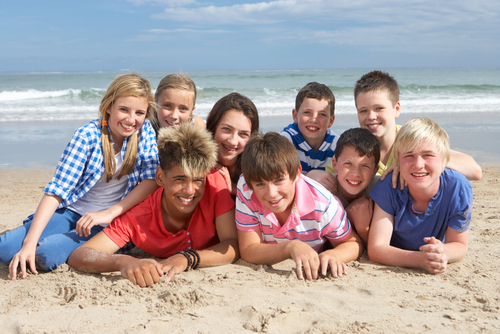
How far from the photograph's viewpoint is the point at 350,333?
218cm

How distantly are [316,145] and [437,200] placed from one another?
1.61 metres

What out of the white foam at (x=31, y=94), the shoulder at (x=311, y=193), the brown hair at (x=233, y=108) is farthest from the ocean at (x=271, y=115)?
the shoulder at (x=311, y=193)

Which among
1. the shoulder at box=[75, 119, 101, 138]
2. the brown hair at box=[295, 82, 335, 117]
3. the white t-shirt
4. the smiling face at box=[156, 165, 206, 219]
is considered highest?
the brown hair at box=[295, 82, 335, 117]

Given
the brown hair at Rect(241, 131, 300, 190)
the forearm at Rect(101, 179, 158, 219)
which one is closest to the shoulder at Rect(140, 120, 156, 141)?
the forearm at Rect(101, 179, 158, 219)

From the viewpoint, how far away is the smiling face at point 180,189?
3.14 metres

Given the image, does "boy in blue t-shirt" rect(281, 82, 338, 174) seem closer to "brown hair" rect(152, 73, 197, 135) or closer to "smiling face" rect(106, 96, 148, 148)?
"brown hair" rect(152, 73, 197, 135)

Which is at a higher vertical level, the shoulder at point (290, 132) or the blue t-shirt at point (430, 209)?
the shoulder at point (290, 132)

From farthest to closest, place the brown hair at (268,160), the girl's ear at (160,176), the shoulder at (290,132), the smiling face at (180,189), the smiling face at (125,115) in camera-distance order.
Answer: the shoulder at (290,132) < the smiling face at (125,115) < the girl's ear at (160,176) < the smiling face at (180,189) < the brown hair at (268,160)

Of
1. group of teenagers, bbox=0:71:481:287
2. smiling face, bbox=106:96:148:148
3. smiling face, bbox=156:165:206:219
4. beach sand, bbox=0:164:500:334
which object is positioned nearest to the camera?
beach sand, bbox=0:164:500:334

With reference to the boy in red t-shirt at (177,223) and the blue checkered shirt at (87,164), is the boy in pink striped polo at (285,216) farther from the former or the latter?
the blue checkered shirt at (87,164)

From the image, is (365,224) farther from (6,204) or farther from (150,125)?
(6,204)

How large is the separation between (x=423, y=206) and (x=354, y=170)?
2.02 ft

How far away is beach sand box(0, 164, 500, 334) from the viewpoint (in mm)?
2291

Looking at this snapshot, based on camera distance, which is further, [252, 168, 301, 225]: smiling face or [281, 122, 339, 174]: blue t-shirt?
[281, 122, 339, 174]: blue t-shirt
